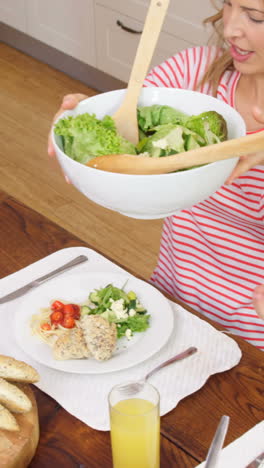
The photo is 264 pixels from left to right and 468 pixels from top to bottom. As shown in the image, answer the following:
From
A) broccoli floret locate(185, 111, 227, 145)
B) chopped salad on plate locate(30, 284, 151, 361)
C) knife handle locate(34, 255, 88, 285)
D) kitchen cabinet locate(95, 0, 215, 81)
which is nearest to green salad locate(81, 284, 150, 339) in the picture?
chopped salad on plate locate(30, 284, 151, 361)

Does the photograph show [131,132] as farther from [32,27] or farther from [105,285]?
[32,27]

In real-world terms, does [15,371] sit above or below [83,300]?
above

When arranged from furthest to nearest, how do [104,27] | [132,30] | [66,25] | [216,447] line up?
[66,25] → [104,27] → [132,30] → [216,447]

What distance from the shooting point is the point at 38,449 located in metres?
1.11

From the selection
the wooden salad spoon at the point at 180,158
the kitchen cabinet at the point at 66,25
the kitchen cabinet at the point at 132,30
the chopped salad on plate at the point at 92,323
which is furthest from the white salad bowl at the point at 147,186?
the kitchen cabinet at the point at 66,25

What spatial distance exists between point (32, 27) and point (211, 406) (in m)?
3.40

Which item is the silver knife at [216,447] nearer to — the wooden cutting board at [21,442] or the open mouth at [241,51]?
the wooden cutting board at [21,442]

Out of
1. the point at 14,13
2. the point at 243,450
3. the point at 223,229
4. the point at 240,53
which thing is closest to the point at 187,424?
the point at 243,450

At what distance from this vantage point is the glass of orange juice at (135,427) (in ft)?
3.29

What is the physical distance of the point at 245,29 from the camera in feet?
4.36

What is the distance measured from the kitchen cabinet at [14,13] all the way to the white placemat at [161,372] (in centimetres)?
315

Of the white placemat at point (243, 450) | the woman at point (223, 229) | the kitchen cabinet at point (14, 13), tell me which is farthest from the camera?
the kitchen cabinet at point (14, 13)

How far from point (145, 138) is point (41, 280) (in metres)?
0.38

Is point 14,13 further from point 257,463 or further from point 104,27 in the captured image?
point 257,463
